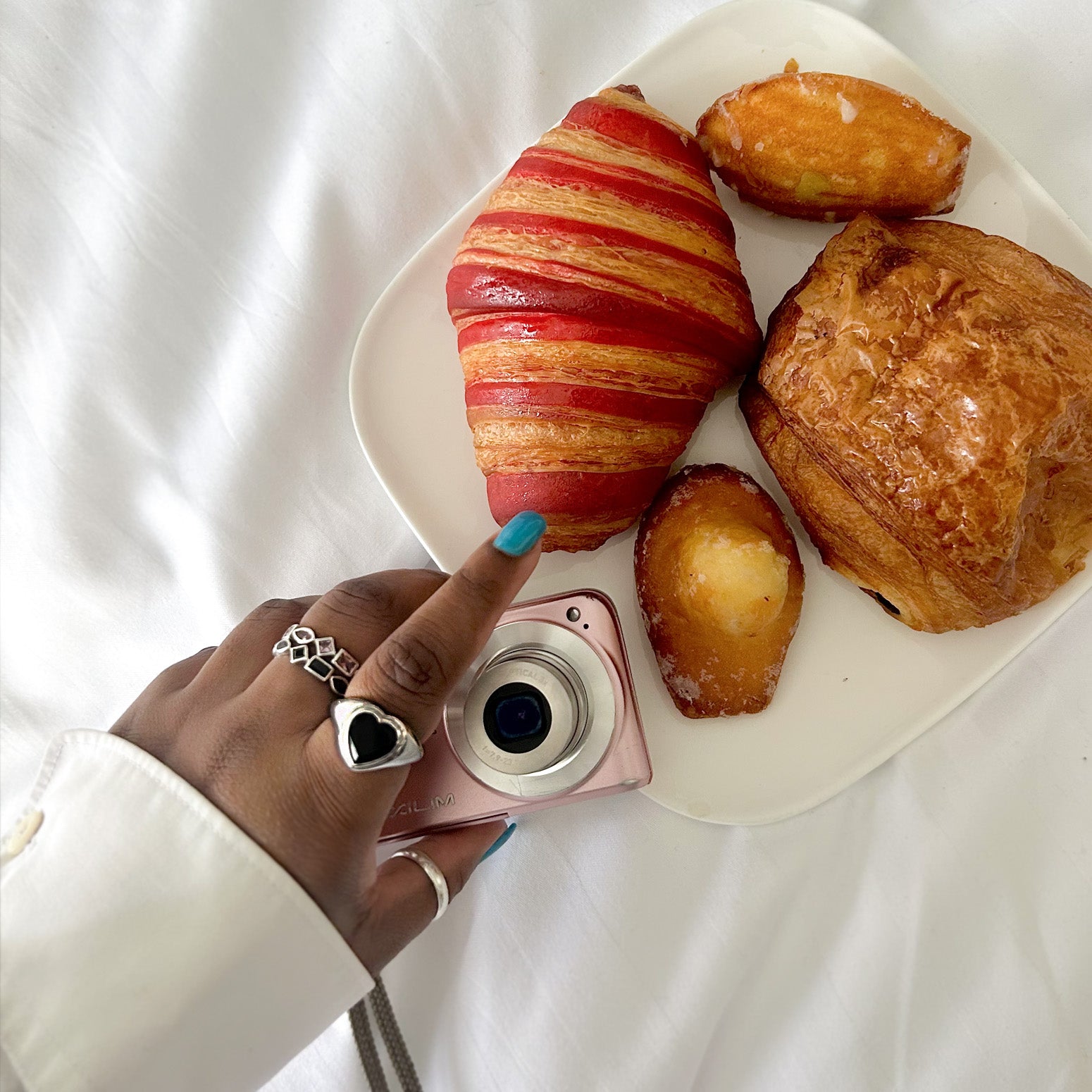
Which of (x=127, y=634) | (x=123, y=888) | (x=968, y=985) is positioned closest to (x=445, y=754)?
(x=123, y=888)

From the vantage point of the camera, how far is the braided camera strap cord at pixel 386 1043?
2.93 ft

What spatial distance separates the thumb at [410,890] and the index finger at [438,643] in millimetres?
159

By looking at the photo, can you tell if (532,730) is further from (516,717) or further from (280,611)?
(280,611)

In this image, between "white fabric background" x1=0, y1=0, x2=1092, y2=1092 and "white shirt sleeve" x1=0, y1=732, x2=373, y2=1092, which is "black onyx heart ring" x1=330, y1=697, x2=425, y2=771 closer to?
"white shirt sleeve" x1=0, y1=732, x2=373, y2=1092

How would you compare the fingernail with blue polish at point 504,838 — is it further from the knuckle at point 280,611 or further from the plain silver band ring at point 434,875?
the knuckle at point 280,611

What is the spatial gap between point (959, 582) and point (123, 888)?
0.72 metres

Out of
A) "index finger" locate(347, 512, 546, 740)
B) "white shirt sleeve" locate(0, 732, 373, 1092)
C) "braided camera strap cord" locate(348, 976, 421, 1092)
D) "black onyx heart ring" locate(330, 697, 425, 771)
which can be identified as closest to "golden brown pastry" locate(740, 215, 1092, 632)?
"index finger" locate(347, 512, 546, 740)

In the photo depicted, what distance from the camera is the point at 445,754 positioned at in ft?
2.57

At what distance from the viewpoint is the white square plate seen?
2.87ft

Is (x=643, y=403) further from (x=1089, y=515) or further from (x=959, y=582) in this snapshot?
(x=1089, y=515)

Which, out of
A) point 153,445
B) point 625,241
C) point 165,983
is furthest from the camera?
point 153,445

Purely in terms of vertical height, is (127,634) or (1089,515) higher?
(1089,515)

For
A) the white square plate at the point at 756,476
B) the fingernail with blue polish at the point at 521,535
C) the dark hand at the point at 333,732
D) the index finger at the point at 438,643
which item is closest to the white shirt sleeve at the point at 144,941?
the dark hand at the point at 333,732

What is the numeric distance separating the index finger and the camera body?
0.44ft
